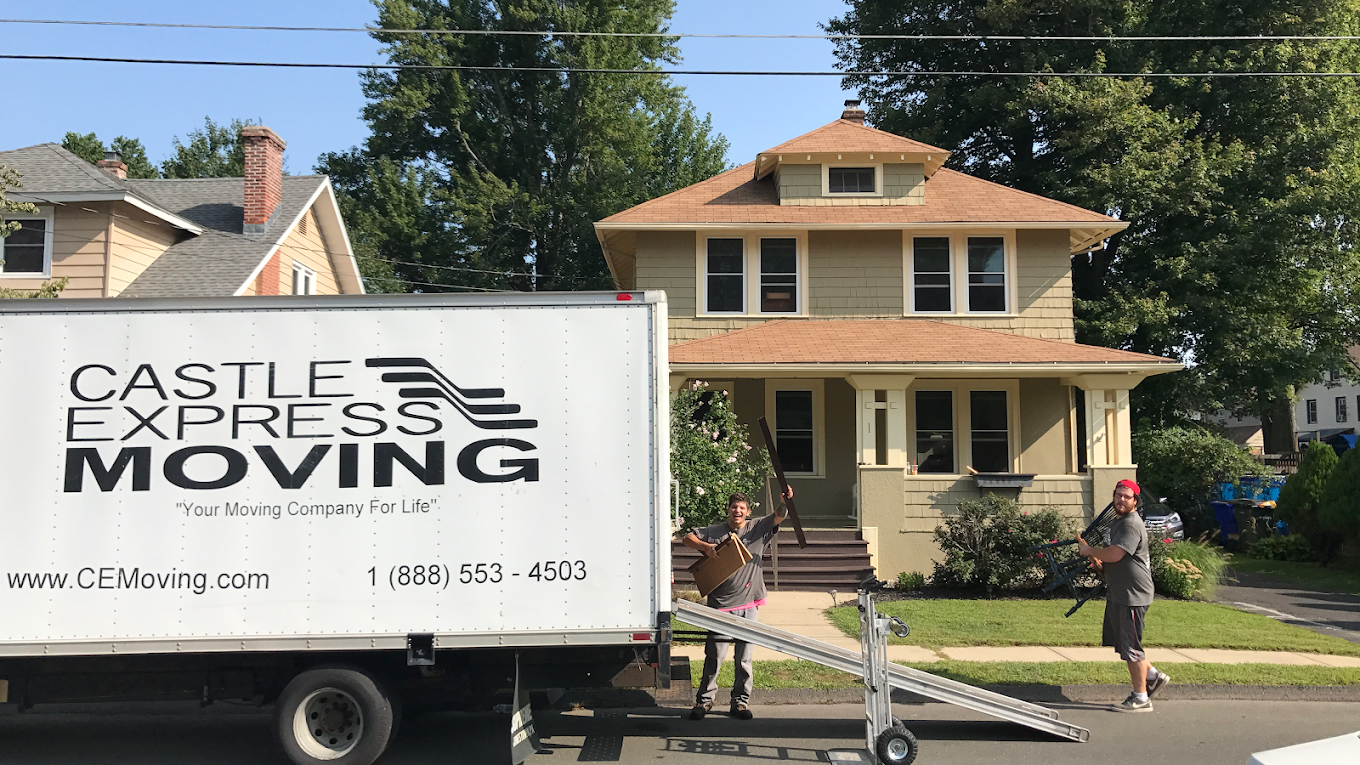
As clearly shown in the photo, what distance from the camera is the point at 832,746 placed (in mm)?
6934

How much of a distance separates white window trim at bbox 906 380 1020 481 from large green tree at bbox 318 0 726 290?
58.4 ft

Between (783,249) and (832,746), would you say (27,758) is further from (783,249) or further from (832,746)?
(783,249)

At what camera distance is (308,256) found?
22.0 m

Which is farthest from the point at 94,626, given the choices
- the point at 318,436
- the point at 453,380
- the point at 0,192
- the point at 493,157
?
the point at 493,157

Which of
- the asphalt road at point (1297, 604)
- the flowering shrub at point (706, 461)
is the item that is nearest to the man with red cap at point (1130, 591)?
the asphalt road at point (1297, 604)

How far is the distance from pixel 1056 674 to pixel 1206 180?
18515 mm

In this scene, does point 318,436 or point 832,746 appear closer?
point 318,436

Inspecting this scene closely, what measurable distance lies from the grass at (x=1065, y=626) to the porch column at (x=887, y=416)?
2991mm

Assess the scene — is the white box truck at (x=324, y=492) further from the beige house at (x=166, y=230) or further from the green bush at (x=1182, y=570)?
the beige house at (x=166, y=230)

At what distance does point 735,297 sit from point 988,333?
14.9ft

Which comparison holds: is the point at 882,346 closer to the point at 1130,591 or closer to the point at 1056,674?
the point at 1056,674

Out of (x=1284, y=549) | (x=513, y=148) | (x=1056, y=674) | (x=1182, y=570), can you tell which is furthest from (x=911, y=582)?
(x=513, y=148)

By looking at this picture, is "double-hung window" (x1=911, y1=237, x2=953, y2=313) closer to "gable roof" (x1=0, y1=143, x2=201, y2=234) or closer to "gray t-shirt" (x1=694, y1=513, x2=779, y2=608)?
"gray t-shirt" (x1=694, y1=513, x2=779, y2=608)

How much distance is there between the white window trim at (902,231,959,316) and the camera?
1753 cm
